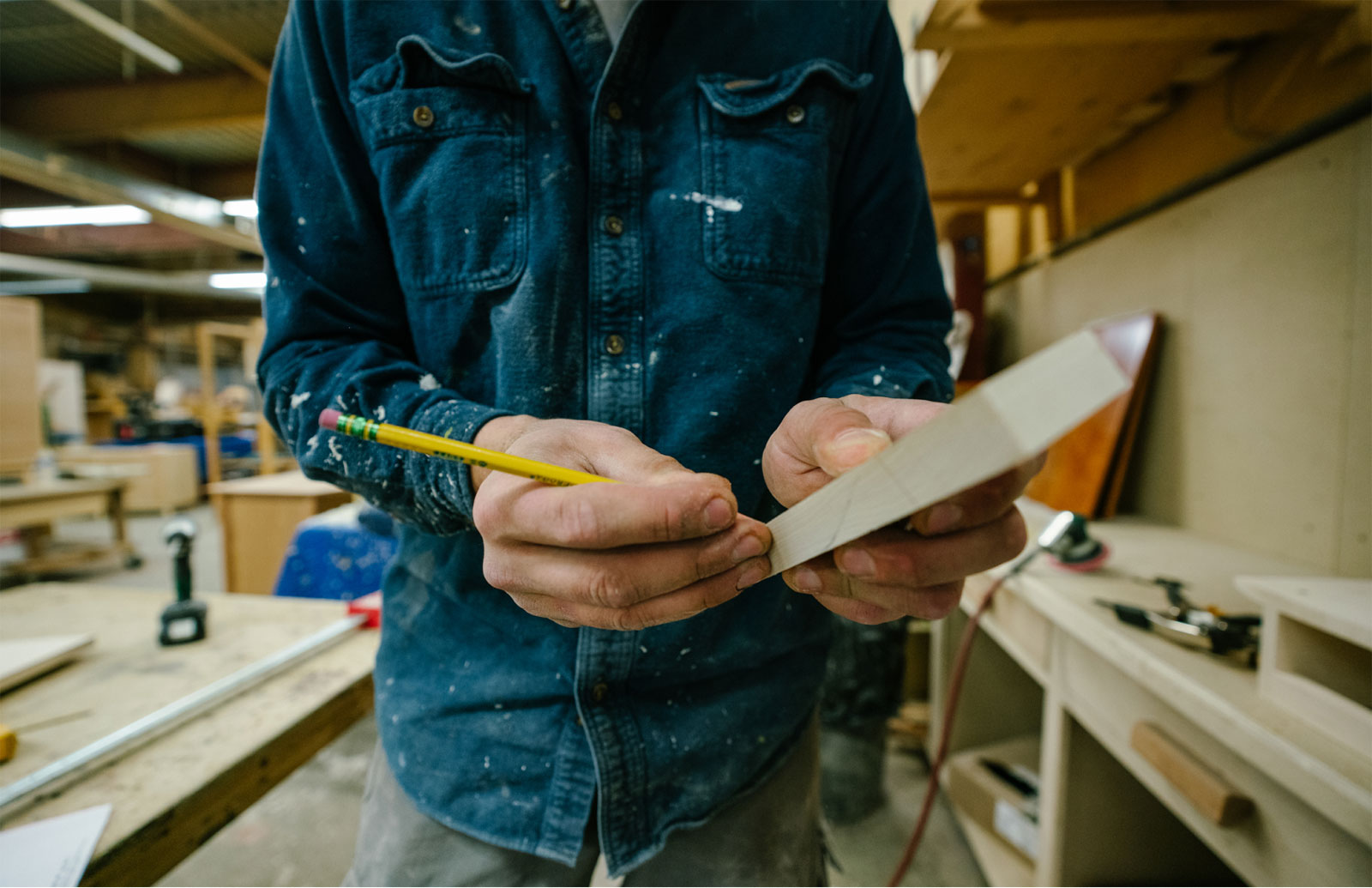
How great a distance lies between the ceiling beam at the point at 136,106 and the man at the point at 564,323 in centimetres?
485

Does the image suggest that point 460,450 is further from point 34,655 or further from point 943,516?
point 34,655

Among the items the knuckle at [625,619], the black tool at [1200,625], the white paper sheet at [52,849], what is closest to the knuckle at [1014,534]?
the knuckle at [625,619]

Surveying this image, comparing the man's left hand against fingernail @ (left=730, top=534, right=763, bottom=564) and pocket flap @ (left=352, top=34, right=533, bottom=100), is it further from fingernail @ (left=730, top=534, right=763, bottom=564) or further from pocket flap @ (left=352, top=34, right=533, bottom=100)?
pocket flap @ (left=352, top=34, right=533, bottom=100)

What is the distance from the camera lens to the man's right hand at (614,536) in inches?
12.7

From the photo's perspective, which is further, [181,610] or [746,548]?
[181,610]

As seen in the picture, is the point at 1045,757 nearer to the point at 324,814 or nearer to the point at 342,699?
the point at 342,699

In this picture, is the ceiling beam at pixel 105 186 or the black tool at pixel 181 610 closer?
the black tool at pixel 181 610

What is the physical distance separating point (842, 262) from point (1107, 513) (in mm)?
1037

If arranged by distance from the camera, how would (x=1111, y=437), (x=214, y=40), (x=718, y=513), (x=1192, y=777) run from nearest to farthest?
(x=718, y=513) < (x=1192, y=777) < (x=1111, y=437) < (x=214, y=40)

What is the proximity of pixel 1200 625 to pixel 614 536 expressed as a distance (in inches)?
29.2

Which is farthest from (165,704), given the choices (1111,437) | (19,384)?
(19,384)

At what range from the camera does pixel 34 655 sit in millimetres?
811

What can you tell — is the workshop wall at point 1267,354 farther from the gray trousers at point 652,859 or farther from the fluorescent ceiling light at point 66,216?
the fluorescent ceiling light at point 66,216

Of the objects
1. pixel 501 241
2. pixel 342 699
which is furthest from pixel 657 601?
pixel 342 699
